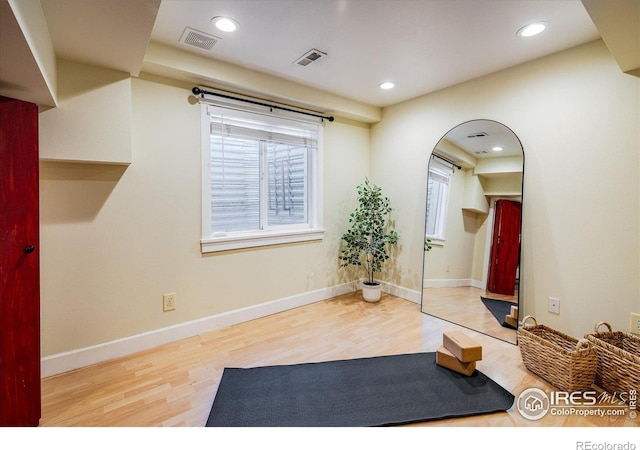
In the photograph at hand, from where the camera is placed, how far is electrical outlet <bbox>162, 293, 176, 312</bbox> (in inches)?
97.2

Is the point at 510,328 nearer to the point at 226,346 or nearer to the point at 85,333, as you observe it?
the point at 226,346

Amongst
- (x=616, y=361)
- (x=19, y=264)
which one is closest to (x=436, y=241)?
(x=616, y=361)

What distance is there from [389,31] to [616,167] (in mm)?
1852

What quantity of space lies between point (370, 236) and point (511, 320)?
1590 mm

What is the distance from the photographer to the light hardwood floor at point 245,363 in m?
1.63

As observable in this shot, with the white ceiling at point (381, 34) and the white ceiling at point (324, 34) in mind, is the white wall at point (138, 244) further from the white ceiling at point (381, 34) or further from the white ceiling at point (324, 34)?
the white ceiling at point (381, 34)

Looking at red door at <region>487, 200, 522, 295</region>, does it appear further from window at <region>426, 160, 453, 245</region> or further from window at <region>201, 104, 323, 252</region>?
window at <region>201, 104, 323, 252</region>

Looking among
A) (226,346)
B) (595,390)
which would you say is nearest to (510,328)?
(595,390)

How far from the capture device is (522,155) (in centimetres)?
257

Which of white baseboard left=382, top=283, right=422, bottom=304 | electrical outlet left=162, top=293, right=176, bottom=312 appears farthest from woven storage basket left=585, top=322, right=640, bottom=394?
electrical outlet left=162, top=293, right=176, bottom=312

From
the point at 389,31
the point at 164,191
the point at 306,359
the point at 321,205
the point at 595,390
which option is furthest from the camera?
the point at 321,205

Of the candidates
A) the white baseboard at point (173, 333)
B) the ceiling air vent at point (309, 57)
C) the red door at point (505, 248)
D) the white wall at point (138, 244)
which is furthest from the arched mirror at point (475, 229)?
the white wall at point (138, 244)
